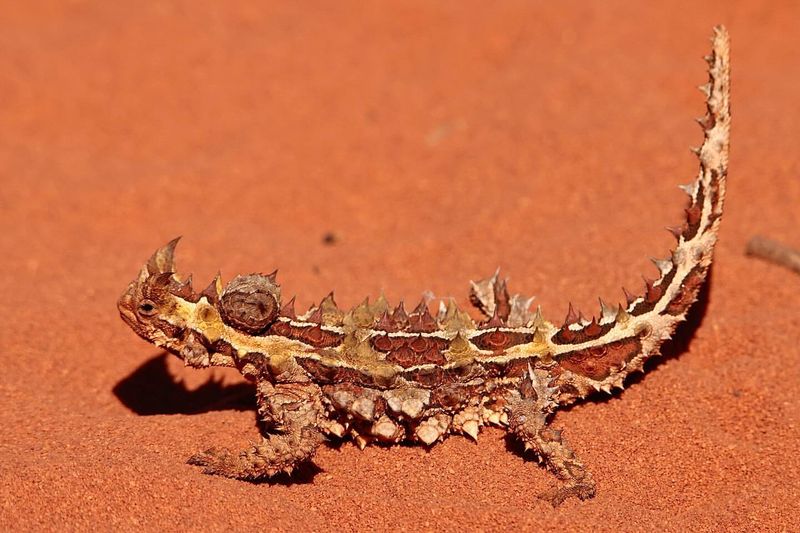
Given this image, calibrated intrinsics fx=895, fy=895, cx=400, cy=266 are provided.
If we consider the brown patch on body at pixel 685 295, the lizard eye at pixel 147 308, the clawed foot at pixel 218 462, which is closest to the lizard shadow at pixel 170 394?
the clawed foot at pixel 218 462

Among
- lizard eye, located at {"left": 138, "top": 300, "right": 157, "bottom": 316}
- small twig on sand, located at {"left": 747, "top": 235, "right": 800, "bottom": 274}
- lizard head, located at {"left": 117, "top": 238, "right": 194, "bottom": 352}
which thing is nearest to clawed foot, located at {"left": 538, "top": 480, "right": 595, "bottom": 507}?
lizard head, located at {"left": 117, "top": 238, "right": 194, "bottom": 352}

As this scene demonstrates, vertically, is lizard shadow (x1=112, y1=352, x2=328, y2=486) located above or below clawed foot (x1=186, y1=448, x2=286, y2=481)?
above

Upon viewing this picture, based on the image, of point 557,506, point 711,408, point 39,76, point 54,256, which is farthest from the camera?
point 39,76

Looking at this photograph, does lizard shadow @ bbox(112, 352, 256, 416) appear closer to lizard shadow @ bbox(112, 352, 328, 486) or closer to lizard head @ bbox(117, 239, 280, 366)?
lizard shadow @ bbox(112, 352, 328, 486)

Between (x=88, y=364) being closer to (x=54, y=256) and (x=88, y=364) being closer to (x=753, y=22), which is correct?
(x=54, y=256)

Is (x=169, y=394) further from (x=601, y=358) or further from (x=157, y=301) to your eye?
(x=601, y=358)

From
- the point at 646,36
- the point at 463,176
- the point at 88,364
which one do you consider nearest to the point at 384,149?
the point at 463,176
